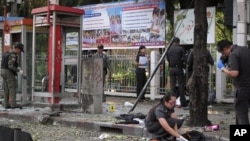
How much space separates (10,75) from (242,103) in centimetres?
755

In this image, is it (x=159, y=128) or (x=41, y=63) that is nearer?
(x=159, y=128)

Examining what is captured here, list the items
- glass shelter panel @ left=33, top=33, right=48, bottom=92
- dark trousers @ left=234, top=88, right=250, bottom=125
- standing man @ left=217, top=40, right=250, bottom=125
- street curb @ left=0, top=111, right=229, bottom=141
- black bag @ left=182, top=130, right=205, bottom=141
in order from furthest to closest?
1. glass shelter panel @ left=33, top=33, right=48, bottom=92
2. street curb @ left=0, top=111, right=229, bottom=141
3. black bag @ left=182, top=130, right=205, bottom=141
4. dark trousers @ left=234, top=88, right=250, bottom=125
5. standing man @ left=217, top=40, right=250, bottom=125

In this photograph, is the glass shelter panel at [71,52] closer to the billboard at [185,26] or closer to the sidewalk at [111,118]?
the sidewalk at [111,118]

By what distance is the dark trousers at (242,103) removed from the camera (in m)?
7.38

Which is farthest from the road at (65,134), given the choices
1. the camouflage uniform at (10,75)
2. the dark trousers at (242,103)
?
the dark trousers at (242,103)

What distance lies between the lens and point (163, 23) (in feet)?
50.0

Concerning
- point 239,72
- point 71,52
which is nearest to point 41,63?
point 71,52

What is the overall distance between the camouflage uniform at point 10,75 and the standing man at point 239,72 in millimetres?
7039

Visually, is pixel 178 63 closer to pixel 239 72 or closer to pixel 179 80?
pixel 179 80

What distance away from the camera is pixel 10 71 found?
12906 millimetres

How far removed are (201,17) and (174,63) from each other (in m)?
3.13

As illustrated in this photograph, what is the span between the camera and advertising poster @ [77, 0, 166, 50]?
50.7 feet

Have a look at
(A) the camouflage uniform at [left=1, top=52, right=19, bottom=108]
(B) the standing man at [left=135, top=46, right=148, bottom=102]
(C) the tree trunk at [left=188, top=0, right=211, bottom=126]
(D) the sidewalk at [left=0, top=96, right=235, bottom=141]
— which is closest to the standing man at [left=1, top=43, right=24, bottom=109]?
(A) the camouflage uniform at [left=1, top=52, right=19, bottom=108]

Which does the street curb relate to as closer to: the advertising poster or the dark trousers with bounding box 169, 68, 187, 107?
the dark trousers with bounding box 169, 68, 187, 107
